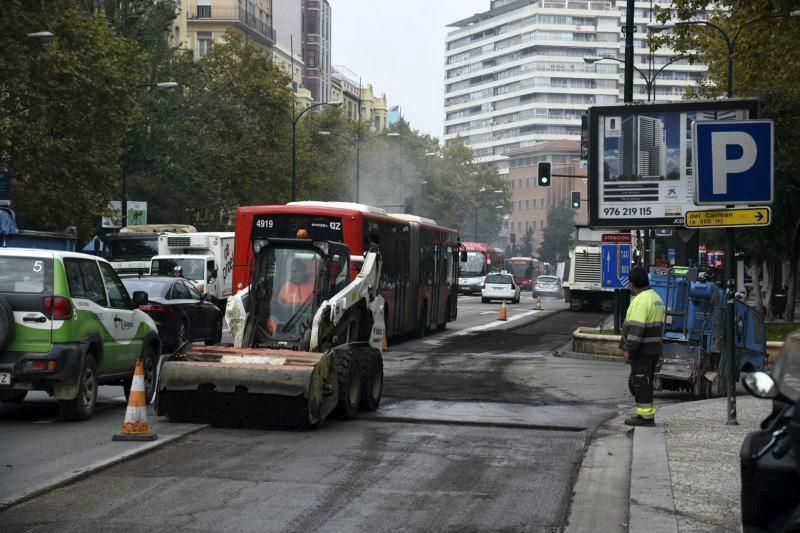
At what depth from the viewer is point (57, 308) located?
A: 509 inches

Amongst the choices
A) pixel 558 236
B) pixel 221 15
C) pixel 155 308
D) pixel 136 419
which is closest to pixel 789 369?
pixel 136 419

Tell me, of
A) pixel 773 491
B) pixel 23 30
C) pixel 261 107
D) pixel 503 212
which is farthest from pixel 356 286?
Answer: pixel 503 212

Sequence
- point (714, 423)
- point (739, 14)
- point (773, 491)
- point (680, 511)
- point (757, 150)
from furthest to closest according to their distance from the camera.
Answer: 1. point (739, 14)
2. point (714, 423)
3. point (757, 150)
4. point (680, 511)
5. point (773, 491)

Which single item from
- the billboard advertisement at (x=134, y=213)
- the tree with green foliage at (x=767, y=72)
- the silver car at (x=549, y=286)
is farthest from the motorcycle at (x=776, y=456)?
the silver car at (x=549, y=286)

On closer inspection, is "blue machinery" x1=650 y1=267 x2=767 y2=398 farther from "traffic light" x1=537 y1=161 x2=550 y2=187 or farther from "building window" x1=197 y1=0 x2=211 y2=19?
"building window" x1=197 y1=0 x2=211 y2=19

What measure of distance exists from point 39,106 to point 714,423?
92.5 ft

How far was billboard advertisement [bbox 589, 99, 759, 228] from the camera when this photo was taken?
2670cm

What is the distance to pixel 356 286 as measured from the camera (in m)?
15.2

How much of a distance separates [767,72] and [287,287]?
24994 millimetres

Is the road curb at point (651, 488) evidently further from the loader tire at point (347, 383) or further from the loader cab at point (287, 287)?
the loader cab at point (287, 287)

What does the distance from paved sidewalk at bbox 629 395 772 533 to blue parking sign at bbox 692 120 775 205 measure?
2262 millimetres

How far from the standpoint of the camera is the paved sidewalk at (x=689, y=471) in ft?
27.1

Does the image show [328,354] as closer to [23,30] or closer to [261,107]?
[23,30]

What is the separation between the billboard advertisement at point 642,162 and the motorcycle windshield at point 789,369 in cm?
2108
